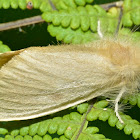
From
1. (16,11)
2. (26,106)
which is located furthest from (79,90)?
(16,11)

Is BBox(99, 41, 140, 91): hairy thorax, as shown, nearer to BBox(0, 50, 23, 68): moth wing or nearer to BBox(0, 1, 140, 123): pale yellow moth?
BBox(0, 1, 140, 123): pale yellow moth

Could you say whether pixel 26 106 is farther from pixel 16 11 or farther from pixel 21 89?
pixel 16 11

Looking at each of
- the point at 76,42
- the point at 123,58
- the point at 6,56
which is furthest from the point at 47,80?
the point at 123,58

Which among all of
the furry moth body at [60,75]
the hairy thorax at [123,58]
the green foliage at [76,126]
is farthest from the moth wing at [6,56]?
the hairy thorax at [123,58]

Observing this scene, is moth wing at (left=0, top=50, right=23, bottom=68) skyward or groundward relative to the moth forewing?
skyward

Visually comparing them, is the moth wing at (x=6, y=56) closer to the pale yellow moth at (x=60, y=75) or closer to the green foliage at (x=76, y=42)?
the pale yellow moth at (x=60, y=75)

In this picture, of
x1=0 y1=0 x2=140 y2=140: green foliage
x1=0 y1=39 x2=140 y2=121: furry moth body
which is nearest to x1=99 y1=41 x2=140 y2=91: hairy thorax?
x1=0 y1=39 x2=140 y2=121: furry moth body
